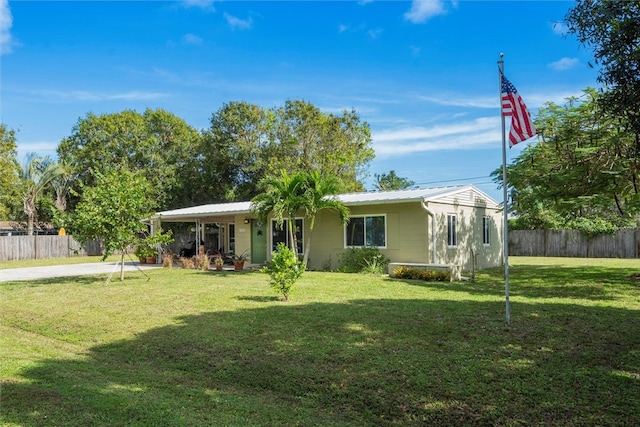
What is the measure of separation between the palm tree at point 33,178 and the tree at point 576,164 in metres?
31.9

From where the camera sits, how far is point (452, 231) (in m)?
17.1

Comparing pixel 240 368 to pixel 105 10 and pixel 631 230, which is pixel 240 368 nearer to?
pixel 105 10

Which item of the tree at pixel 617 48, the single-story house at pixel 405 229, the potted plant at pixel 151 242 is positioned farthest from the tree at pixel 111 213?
the tree at pixel 617 48

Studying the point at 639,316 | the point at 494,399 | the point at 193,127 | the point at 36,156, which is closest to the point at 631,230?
the point at 639,316

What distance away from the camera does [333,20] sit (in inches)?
530

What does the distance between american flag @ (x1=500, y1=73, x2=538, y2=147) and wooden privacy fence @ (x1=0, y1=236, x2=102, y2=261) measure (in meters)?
25.8

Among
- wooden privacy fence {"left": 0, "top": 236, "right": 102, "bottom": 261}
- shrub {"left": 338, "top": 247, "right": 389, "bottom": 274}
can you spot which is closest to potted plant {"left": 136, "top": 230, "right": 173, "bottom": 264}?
shrub {"left": 338, "top": 247, "right": 389, "bottom": 274}

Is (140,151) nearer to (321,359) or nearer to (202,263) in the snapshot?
(202,263)

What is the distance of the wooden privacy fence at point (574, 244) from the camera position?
2536cm

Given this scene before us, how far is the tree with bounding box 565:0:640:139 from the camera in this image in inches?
195

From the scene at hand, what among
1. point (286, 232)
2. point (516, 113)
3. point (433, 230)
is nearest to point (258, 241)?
point (286, 232)

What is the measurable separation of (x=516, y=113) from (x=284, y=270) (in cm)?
537

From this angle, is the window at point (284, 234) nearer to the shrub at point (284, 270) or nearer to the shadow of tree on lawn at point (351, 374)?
the shrub at point (284, 270)

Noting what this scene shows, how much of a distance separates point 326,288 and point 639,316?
21.9ft
